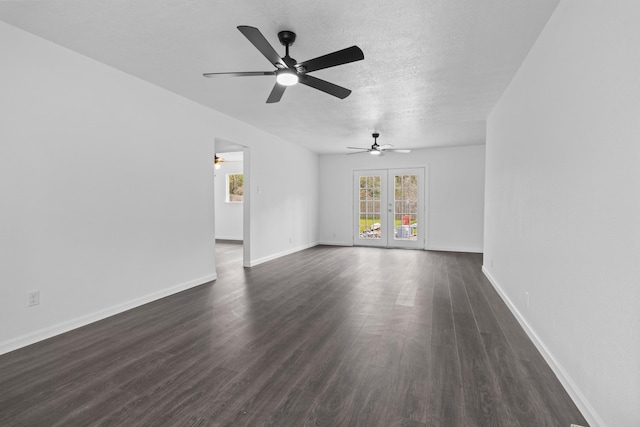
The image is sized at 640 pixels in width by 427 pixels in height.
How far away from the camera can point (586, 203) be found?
1756mm

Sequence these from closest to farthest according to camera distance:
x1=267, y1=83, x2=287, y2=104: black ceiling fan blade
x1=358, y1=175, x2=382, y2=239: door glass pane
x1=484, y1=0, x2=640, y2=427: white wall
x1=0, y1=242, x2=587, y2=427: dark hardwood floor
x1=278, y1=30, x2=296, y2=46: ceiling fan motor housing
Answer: x1=484, y1=0, x2=640, y2=427: white wall → x1=0, y1=242, x2=587, y2=427: dark hardwood floor → x1=278, y1=30, x2=296, y2=46: ceiling fan motor housing → x1=267, y1=83, x2=287, y2=104: black ceiling fan blade → x1=358, y1=175, x2=382, y2=239: door glass pane

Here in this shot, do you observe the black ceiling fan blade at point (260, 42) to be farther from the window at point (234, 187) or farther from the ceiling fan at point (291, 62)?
the window at point (234, 187)

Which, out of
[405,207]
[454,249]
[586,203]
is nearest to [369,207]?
[405,207]

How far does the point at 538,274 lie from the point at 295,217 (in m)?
5.52

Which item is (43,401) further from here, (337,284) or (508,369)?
(337,284)

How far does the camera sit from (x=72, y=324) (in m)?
2.95

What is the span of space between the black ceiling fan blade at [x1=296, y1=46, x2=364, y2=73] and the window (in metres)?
7.24

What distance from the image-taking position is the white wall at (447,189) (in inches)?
294

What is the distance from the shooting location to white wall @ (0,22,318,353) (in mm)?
2572

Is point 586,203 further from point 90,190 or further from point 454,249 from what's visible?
point 454,249

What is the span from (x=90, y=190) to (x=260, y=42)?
224 centimetres

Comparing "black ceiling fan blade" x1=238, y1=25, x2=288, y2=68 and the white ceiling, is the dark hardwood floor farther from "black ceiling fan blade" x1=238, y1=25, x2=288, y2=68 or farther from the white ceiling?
the white ceiling

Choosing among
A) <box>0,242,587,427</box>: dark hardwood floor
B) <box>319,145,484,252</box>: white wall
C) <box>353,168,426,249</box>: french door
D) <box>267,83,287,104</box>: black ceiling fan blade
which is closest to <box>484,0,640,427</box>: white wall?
<box>0,242,587,427</box>: dark hardwood floor

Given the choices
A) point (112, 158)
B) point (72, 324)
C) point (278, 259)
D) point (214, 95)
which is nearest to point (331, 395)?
point (72, 324)
